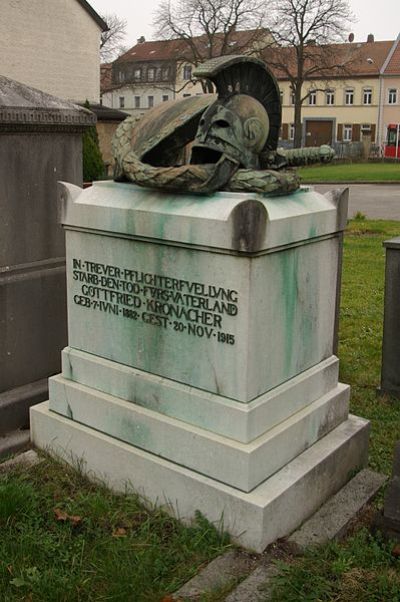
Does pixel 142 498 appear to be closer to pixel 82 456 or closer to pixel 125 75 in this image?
pixel 82 456

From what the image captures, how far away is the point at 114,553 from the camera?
126 inches

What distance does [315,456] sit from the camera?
3729 millimetres

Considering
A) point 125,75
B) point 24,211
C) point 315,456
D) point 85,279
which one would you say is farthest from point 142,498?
point 125,75

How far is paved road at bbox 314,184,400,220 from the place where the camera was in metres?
18.7

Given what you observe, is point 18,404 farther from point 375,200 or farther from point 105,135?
point 105,135

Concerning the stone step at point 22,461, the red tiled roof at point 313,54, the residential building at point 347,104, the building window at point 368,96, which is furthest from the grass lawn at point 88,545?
the building window at point 368,96

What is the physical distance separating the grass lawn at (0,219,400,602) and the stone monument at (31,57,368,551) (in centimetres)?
16

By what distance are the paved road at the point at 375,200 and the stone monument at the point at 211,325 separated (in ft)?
46.8

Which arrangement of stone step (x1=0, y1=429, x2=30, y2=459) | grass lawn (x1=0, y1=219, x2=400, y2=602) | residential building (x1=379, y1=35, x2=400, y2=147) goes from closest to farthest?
grass lawn (x1=0, y1=219, x2=400, y2=602) < stone step (x1=0, y1=429, x2=30, y2=459) < residential building (x1=379, y1=35, x2=400, y2=147)

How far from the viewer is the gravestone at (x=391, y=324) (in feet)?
17.5

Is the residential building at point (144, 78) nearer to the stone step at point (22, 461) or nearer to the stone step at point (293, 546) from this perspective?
the stone step at point (22, 461)

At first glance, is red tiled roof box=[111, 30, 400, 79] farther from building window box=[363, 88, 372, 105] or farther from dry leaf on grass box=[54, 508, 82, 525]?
dry leaf on grass box=[54, 508, 82, 525]

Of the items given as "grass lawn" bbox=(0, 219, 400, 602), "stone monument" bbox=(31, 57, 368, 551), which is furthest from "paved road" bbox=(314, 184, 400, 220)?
"grass lawn" bbox=(0, 219, 400, 602)

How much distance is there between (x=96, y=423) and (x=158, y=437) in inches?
18.6
